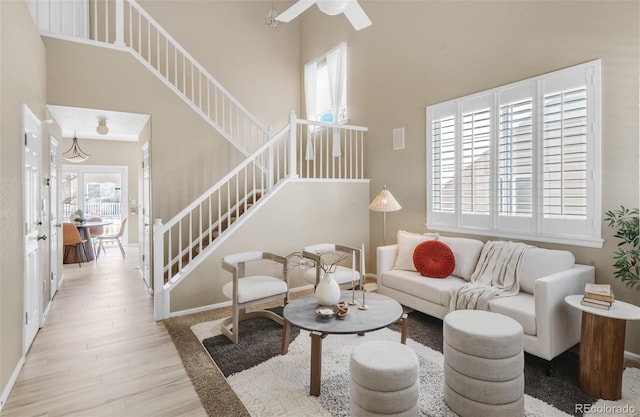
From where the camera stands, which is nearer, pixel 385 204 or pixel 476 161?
pixel 476 161

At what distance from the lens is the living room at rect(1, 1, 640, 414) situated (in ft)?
9.51

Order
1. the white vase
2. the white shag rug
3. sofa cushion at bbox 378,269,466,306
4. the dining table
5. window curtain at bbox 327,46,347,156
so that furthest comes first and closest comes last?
1. the dining table
2. window curtain at bbox 327,46,347,156
3. sofa cushion at bbox 378,269,466,306
4. the white vase
5. the white shag rug

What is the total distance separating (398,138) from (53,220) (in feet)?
16.6

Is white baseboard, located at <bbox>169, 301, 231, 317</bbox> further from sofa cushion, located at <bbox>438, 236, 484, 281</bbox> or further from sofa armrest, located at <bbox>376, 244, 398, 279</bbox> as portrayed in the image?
sofa cushion, located at <bbox>438, 236, 484, 281</bbox>

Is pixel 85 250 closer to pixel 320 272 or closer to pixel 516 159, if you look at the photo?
pixel 320 272

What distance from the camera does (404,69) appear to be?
16.4 feet

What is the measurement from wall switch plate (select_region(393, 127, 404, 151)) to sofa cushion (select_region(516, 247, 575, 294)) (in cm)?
236

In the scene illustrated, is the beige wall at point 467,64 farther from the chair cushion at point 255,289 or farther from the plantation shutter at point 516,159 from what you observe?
the chair cushion at point 255,289

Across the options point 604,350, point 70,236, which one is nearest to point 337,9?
point 604,350

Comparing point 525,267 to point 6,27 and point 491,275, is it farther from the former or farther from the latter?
point 6,27

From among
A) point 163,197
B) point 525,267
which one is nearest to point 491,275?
point 525,267

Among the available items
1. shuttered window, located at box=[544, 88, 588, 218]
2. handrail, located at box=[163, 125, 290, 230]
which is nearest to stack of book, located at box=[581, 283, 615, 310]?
shuttered window, located at box=[544, 88, 588, 218]

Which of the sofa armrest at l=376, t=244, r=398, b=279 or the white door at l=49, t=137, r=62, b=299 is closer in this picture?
the sofa armrest at l=376, t=244, r=398, b=279

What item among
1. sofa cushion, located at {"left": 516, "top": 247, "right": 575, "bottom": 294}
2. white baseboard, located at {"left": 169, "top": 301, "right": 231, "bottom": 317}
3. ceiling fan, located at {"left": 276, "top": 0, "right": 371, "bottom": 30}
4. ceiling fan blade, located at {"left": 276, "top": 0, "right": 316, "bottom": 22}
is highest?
ceiling fan blade, located at {"left": 276, "top": 0, "right": 316, "bottom": 22}
